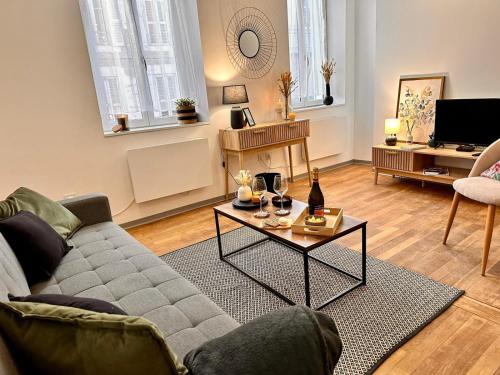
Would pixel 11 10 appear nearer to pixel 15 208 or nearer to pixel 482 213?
pixel 15 208

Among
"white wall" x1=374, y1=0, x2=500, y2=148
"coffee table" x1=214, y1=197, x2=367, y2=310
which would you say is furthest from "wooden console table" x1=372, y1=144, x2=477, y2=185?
"coffee table" x1=214, y1=197, x2=367, y2=310

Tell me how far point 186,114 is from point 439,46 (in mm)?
2842

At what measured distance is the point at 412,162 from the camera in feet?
12.6

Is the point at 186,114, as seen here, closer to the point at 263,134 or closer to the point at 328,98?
the point at 263,134

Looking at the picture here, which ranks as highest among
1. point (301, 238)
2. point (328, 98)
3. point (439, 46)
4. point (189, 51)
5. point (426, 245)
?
point (189, 51)

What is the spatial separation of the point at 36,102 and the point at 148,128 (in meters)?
0.95

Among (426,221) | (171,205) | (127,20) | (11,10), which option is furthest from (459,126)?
(11,10)

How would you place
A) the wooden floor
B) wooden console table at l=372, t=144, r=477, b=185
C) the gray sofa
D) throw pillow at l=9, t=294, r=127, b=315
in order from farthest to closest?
wooden console table at l=372, t=144, r=477, b=185
the wooden floor
the gray sofa
throw pillow at l=9, t=294, r=127, b=315

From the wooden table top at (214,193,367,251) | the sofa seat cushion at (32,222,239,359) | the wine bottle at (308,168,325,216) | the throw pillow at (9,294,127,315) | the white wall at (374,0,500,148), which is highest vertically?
the white wall at (374,0,500,148)

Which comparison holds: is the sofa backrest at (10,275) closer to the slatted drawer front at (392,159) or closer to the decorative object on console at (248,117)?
the decorative object on console at (248,117)

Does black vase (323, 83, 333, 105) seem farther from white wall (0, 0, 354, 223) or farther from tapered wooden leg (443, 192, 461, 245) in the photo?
tapered wooden leg (443, 192, 461, 245)

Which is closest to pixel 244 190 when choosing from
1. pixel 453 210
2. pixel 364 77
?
pixel 453 210

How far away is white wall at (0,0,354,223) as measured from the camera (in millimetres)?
2699

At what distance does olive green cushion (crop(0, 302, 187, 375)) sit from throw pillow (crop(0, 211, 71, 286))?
94 centimetres
